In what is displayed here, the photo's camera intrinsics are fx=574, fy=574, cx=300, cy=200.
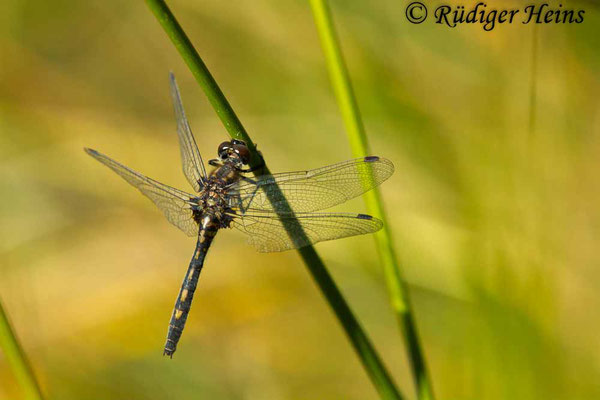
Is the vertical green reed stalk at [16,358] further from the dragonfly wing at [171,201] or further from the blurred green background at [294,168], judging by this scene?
the blurred green background at [294,168]

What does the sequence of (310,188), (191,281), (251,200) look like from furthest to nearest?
1. (191,281)
2. (251,200)
3. (310,188)

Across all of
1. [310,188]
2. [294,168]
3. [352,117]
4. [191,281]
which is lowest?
[191,281]

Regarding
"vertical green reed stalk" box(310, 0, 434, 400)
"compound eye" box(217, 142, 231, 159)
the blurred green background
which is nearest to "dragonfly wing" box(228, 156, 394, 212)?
"compound eye" box(217, 142, 231, 159)

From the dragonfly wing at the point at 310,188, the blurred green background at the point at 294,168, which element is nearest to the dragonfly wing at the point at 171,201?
the dragonfly wing at the point at 310,188

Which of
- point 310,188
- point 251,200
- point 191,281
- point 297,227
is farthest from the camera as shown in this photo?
point 191,281

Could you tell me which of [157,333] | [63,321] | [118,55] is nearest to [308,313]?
[157,333]

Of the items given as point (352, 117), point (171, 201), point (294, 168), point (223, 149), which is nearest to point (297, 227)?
point (352, 117)

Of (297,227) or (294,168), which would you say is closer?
(297,227)

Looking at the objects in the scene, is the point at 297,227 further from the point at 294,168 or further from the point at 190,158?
the point at 294,168
